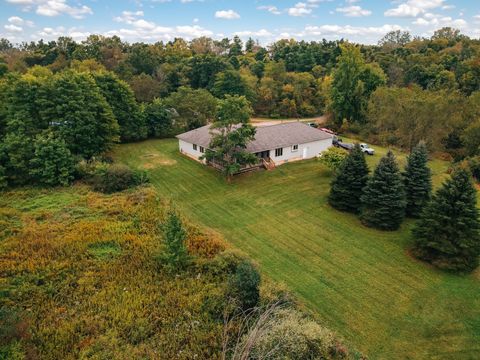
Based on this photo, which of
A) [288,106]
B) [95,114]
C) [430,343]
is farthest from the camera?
[288,106]

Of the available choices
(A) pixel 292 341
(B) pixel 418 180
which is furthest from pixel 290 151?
(A) pixel 292 341

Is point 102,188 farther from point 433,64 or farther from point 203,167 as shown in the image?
point 433,64

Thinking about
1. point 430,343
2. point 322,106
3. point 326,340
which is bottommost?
point 430,343

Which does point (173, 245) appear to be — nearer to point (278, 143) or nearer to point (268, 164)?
point (268, 164)

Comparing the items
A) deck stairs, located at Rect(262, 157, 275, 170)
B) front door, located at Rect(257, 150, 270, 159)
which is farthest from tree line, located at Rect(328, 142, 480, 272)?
front door, located at Rect(257, 150, 270, 159)

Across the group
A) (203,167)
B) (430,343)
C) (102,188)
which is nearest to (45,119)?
(102,188)

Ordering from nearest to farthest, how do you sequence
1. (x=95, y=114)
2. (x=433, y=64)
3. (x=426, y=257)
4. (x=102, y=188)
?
(x=426, y=257) → (x=102, y=188) → (x=95, y=114) → (x=433, y=64)

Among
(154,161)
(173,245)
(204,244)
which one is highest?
(173,245)

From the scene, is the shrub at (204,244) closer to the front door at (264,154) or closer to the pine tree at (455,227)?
the pine tree at (455,227)

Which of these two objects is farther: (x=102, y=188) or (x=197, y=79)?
(x=197, y=79)
